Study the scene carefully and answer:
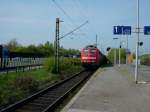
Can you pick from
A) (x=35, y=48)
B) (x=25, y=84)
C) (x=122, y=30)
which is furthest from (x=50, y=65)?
(x=35, y=48)

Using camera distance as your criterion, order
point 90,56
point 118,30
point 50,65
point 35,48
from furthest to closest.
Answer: point 35,48, point 90,56, point 50,65, point 118,30

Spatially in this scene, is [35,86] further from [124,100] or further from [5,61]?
[5,61]

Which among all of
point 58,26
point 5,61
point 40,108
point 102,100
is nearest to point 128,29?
point 58,26

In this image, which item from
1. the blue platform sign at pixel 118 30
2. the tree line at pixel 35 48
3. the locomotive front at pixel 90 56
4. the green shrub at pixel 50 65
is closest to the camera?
the blue platform sign at pixel 118 30

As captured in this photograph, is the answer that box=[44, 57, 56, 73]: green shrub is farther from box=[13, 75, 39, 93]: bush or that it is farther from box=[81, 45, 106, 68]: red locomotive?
box=[13, 75, 39, 93]: bush

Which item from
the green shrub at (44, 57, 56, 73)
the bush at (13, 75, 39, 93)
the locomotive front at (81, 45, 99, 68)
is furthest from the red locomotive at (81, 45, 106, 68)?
the bush at (13, 75, 39, 93)

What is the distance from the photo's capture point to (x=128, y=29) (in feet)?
83.7

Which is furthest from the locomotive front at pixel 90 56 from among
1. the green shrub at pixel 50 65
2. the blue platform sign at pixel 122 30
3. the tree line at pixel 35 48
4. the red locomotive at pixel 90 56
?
the tree line at pixel 35 48

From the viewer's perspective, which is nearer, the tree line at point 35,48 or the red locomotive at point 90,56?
the red locomotive at point 90,56

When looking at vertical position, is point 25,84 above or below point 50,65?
below

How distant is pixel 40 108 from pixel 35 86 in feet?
20.5

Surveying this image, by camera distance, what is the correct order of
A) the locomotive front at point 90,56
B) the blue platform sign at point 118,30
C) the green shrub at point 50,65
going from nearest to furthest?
the blue platform sign at point 118,30
the green shrub at point 50,65
the locomotive front at point 90,56

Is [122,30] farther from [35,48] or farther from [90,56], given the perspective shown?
[35,48]

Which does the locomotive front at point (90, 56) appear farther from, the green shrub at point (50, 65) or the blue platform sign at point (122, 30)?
the blue platform sign at point (122, 30)
